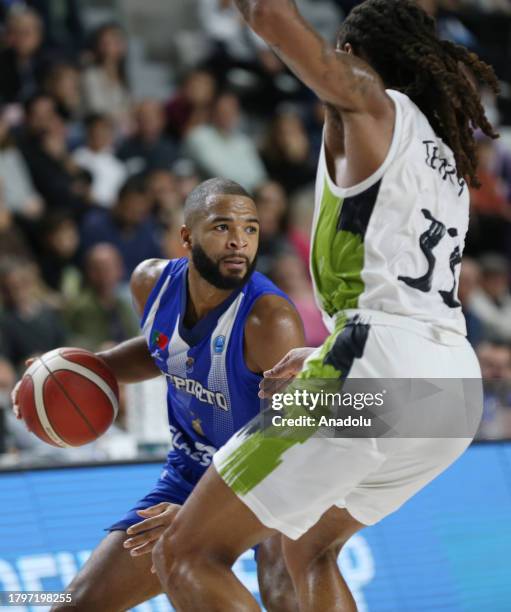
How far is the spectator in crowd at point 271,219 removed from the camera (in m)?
9.02

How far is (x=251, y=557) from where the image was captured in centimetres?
541

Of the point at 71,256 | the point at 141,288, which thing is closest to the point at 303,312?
the point at 71,256

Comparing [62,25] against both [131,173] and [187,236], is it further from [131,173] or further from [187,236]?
[187,236]

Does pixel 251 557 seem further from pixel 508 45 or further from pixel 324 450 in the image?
pixel 508 45

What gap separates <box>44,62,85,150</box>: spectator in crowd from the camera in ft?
29.4

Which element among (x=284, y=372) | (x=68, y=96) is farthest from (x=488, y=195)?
(x=284, y=372)

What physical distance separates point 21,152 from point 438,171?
5729 millimetres

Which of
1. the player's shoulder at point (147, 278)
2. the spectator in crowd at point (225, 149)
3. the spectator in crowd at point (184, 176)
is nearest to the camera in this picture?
the player's shoulder at point (147, 278)

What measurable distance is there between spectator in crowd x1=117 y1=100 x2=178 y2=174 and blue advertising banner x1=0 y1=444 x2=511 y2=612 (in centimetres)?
413

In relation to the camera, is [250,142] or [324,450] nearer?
[324,450]

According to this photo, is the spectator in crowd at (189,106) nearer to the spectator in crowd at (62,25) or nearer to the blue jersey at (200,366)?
the spectator in crowd at (62,25)

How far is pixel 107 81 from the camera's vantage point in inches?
374

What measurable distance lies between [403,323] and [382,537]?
2.74 m

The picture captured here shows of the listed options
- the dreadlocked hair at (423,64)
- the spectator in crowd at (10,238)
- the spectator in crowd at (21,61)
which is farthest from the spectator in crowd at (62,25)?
the dreadlocked hair at (423,64)
